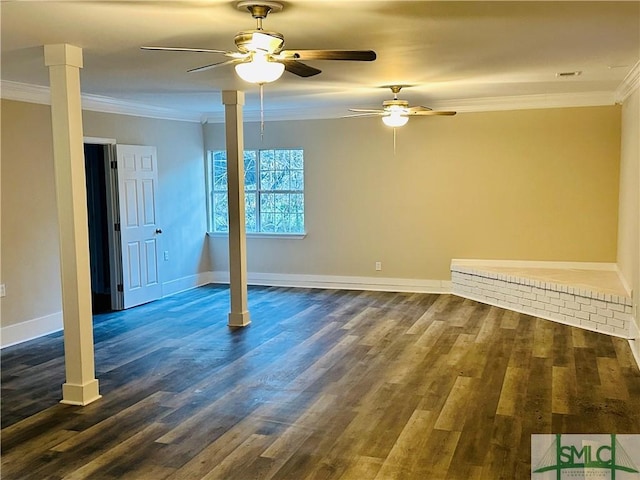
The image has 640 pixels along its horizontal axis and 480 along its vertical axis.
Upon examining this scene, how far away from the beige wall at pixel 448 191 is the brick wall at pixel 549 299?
18.7 inches

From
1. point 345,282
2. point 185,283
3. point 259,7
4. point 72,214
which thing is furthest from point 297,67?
point 185,283

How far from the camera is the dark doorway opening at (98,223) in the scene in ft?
24.8

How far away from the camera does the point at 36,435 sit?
12.4 ft

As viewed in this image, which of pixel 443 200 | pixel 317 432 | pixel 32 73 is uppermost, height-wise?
pixel 32 73

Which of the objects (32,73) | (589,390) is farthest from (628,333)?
(32,73)

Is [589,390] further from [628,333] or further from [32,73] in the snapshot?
[32,73]

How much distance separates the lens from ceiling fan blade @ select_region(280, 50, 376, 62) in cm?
323

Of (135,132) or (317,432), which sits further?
(135,132)

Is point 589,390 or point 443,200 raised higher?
point 443,200

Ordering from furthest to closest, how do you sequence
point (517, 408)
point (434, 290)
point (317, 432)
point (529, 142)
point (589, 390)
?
point (434, 290)
point (529, 142)
point (589, 390)
point (517, 408)
point (317, 432)

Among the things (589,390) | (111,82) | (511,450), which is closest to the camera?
(511,450)

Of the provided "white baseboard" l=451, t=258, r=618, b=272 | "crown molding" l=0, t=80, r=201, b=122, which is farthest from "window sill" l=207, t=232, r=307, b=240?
"white baseboard" l=451, t=258, r=618, b=272

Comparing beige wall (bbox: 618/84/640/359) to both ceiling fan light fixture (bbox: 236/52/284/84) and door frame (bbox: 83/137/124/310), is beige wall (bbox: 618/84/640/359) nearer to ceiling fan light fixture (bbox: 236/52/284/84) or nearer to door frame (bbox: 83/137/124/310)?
ceiling fan light fixture (bbox: 236/52/284/84)

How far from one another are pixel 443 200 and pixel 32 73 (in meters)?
5.15
